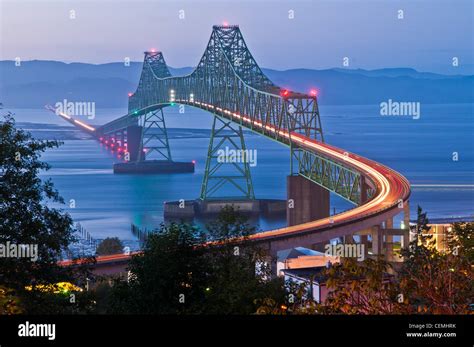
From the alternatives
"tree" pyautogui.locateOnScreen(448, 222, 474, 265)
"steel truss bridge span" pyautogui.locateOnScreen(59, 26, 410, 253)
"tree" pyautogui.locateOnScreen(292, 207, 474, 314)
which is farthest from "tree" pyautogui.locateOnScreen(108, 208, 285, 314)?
"steel truss bridge span" pyautogui.locateOnScreen(59, 26, 410, 253)

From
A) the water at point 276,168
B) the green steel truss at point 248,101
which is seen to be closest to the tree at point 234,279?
the green steel truss at point 248,101

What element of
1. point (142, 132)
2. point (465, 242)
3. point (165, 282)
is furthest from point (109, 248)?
point (142, 132)

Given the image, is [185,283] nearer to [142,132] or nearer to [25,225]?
[25,225]

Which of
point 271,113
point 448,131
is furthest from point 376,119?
point 271,113

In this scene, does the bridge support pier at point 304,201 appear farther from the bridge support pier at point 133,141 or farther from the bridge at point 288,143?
the bridge support pier at point 133,141

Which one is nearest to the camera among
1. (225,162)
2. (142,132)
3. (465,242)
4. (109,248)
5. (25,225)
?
(25,225)
